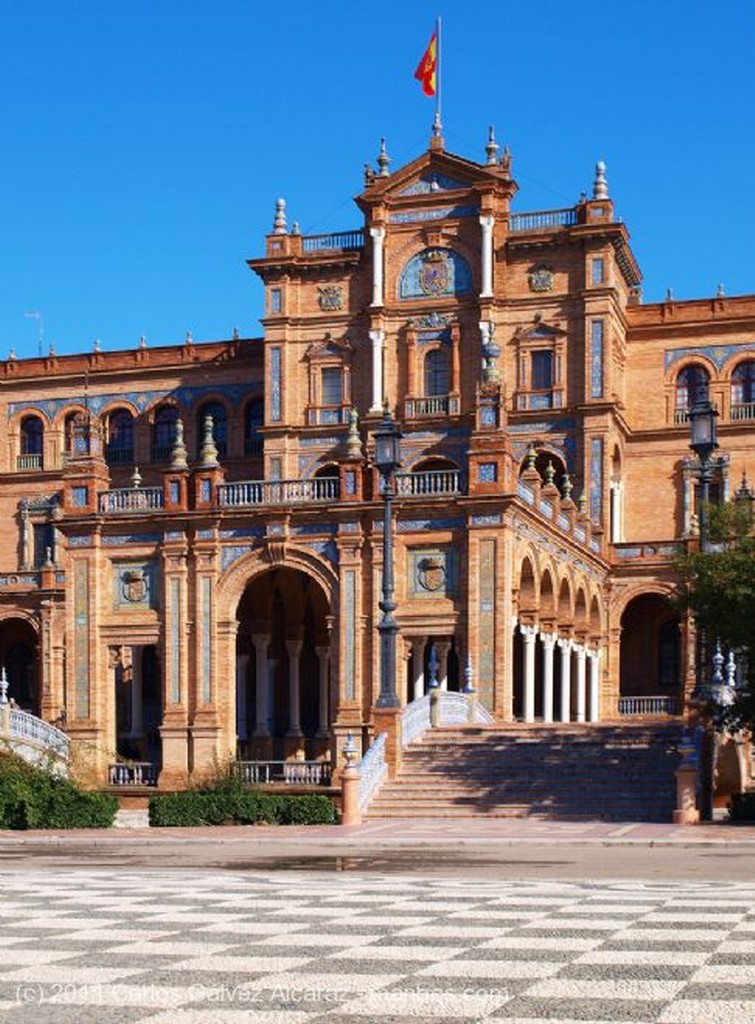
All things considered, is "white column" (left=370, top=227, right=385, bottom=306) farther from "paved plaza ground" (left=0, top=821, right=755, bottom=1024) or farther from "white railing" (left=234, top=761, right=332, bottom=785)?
"paved plaza ground" (left=0, top=821, right=755, bottom=1024)

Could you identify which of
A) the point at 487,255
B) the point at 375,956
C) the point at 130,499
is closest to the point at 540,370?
the point at 487,255

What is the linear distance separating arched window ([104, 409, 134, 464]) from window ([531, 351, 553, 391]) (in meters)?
17.5

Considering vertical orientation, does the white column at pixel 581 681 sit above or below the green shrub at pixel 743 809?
above

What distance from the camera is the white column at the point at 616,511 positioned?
59125 millimetres

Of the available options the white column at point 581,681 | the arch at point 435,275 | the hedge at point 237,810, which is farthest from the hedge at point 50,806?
the arch at point 435,275

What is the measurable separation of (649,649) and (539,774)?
88.1ft

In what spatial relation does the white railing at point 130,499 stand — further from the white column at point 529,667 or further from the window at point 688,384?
the window at point 688,384

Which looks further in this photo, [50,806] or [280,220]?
[280,220]

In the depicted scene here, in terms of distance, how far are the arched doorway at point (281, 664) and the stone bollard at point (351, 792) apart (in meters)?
14.1

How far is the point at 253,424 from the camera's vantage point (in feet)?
217

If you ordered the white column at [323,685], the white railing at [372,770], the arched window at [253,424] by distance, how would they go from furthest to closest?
1. the arched window at [253,424]
2. the white column at [323,685]
3. the white railing at [372,770]

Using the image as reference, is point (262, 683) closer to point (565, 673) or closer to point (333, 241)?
point (565, 673)

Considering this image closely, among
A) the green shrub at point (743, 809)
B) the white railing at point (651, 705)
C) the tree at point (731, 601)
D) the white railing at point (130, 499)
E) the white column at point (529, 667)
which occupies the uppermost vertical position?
the white railing at point (130, 499)

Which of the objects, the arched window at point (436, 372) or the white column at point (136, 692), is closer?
the white column at point (136, 692)
